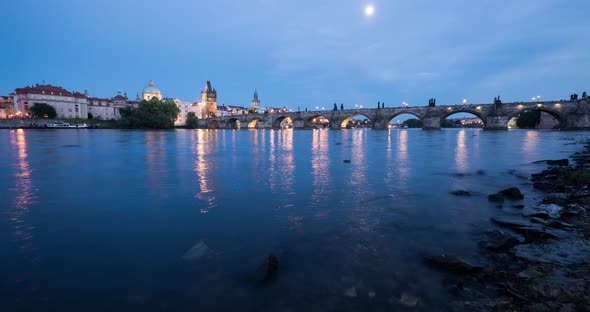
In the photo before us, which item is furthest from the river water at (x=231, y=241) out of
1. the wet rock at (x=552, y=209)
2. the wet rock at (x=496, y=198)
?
the wet rock at (x=552, y=209)

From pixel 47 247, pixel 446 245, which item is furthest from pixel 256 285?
pixel 47 247

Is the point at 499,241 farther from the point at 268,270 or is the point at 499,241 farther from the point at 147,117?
the point at 147,117

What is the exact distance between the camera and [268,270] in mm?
3795

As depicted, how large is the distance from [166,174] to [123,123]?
282ft

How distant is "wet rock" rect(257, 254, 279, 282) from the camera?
370 centimetres

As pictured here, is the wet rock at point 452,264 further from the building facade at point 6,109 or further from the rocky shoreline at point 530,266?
the building facade at point 6,109

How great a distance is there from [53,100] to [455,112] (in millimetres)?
135325

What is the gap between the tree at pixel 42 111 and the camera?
9838cm

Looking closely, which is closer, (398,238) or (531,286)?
(531,286)

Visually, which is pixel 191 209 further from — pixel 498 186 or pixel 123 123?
pixel 123 123

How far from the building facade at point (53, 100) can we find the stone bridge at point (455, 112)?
195 feet

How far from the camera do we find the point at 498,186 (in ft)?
29.4

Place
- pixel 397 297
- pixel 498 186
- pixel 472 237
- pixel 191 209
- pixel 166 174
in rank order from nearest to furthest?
1. pixel 397 297
2. pixel 472 237
3. pixel 191 209
4. pixel 498 186
5. pixel 166 174

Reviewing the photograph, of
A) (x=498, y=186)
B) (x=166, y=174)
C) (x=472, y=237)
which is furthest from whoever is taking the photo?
(x=166, y=174)
